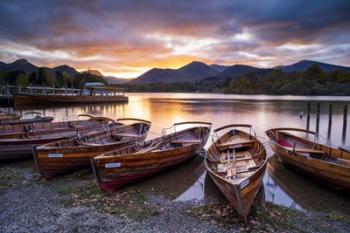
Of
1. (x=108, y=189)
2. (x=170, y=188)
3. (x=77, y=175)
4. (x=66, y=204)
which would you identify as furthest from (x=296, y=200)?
(x=77, y=175)

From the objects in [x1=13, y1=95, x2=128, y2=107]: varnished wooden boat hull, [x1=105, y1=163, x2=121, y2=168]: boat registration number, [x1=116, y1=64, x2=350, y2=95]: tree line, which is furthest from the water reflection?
[x1=116, y1=64, x2=350, y2=95]: tree line

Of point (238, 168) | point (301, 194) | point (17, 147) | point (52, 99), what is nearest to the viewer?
point (301, 194)

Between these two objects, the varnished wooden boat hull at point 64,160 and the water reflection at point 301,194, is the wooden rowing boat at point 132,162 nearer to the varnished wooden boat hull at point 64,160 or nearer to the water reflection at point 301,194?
the varnished wooden boat hull at point 64,160

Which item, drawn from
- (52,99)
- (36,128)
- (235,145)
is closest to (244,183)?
(235,145)

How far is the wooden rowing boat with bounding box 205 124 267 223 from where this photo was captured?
17.6 feet

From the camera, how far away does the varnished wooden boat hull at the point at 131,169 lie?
6.84m

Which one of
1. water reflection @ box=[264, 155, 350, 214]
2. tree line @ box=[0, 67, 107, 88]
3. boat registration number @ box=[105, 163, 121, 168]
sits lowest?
water reflection @ box=[264, 155, 350, 214]

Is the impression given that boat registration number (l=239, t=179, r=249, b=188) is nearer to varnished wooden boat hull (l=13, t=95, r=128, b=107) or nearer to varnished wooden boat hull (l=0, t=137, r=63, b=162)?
varnished wooden boat hull (l=0, t=137, r=63, b=162)

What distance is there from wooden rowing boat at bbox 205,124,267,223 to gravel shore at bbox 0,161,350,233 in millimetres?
550

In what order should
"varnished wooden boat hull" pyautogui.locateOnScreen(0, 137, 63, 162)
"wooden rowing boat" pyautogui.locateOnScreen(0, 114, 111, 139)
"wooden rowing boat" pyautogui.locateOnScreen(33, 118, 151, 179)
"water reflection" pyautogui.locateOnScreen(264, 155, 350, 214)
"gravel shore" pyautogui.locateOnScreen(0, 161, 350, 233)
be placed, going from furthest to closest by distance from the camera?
1. "wooden rowing boat" pyautogui.locateOnScreen(0, 114, 111, 139)
2. "varnished wooden boat hull" pyautogui.locateOnScreen(0, 137, 63, 162)
3. "wooden rowing boat" pyautogui.locateOnScreen(33, 118, 151, 179)
4. "water reflection" pyautogui.locateOnScreen(264, 155, 350, 214)
5. "gravel shore" pyautogui.locateOnScreen(0, 161, 350, 233)

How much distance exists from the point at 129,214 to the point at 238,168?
12.3 ft

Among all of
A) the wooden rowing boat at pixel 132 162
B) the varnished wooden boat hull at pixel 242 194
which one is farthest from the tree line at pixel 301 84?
the varnished wooden boat hull at pixel 242 194

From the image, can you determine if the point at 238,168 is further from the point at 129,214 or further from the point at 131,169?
the point at 129,214

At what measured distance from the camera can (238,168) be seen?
7.71 meters
